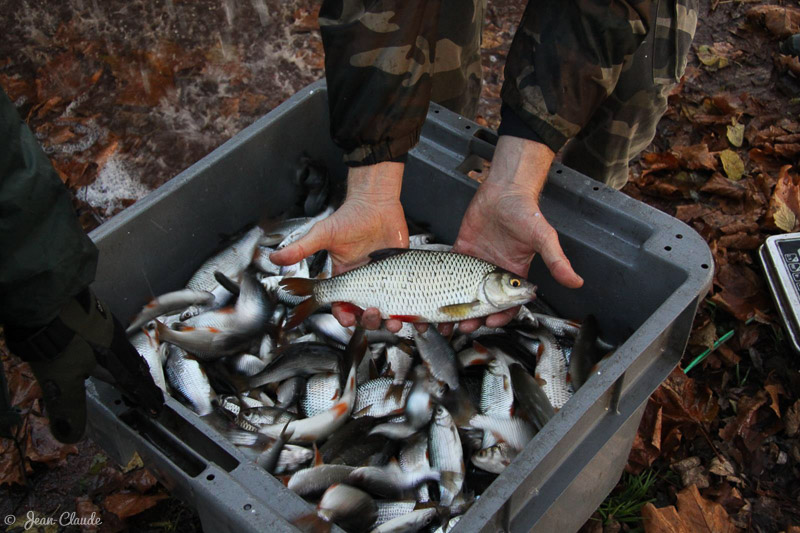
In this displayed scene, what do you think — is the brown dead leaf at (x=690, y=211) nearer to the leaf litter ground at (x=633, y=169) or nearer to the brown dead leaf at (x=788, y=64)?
the leaf litter ground at (x=633, y=169)

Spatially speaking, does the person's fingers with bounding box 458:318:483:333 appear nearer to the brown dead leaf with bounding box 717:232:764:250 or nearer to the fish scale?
the fish scale

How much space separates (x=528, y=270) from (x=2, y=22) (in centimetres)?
356

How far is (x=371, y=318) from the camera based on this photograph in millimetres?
1929

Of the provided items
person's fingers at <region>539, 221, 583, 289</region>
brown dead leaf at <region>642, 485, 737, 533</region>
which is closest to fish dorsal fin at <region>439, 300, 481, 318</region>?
person's fingers at <region>539, 221, 583, 289</region>

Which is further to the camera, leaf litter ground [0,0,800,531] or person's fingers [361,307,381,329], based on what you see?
leaf litter ground [0,0,800,531]

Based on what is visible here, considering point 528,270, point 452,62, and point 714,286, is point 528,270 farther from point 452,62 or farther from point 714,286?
point 714,286

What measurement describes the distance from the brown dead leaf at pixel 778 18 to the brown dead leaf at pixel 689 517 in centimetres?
315

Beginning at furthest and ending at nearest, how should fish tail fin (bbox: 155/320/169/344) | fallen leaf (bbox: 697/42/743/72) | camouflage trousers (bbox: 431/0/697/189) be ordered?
fallen leaf (bbox: 697/42/743/72) → camouflage trousers (bbox: 431/0/697/189) → fish tail fin (bbox: 155/320/169/344)

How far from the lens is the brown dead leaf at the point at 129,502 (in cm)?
227

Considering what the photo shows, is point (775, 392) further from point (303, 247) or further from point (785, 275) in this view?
point (303, 247)

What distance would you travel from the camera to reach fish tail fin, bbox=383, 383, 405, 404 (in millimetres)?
2006

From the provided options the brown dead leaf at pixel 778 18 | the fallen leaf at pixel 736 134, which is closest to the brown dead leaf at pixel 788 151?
the fallen leaf at pixel 736 134

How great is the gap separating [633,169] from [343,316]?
2110 mm

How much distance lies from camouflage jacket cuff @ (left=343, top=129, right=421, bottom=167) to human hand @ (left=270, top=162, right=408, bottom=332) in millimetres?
21
